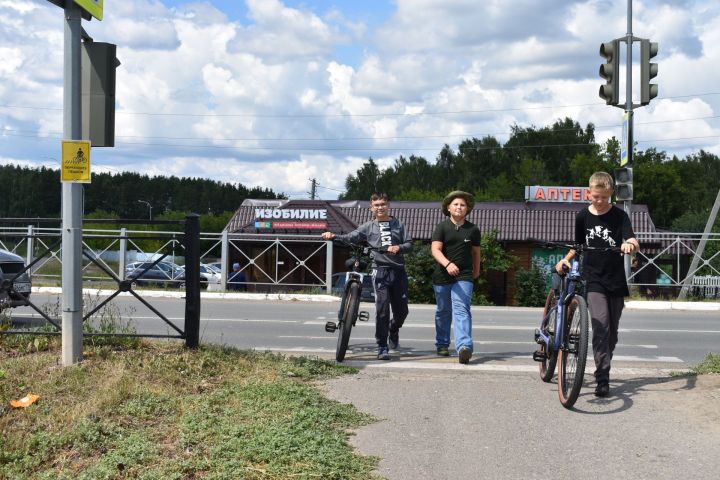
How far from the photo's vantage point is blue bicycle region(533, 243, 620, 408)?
6098 millimetres

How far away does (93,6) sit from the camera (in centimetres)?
678

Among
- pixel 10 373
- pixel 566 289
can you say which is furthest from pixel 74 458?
pixel 566 289

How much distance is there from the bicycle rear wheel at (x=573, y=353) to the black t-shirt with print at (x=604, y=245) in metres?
0.29

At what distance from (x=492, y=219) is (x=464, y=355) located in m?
29.4

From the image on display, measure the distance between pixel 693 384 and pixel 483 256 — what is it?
51.6 feet

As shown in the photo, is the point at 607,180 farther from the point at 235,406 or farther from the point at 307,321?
the point at 307,321

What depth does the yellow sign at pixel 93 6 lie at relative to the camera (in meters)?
6.61

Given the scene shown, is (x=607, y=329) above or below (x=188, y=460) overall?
above

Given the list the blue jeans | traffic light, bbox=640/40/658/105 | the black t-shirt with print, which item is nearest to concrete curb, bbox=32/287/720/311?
traffic light, bbox=640/40/658/105

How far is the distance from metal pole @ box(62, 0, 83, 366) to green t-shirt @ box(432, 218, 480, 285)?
339cm

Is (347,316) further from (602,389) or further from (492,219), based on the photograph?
(492,219)

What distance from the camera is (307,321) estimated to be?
45.4 feet

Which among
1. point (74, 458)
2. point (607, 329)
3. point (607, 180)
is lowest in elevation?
point (74, 458)

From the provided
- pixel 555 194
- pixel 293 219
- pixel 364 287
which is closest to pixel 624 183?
pixel 364 287
